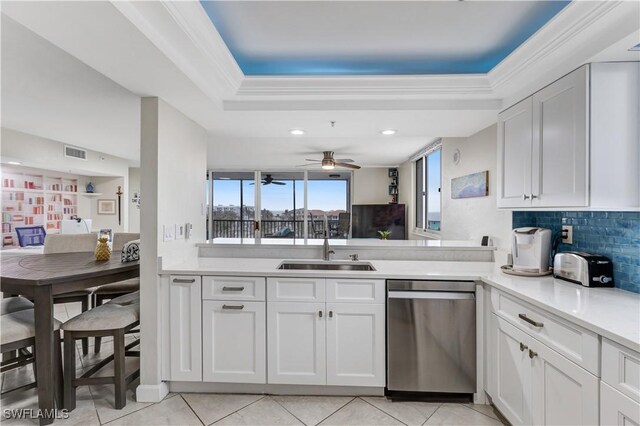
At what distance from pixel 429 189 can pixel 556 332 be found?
12.0 ft

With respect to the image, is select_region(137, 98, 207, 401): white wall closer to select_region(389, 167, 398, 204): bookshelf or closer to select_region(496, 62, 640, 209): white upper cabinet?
select_region(496, 62, 640, 209): white upper cabinet

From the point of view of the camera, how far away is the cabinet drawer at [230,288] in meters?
2.14

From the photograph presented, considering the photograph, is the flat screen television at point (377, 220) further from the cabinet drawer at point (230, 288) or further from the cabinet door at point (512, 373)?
the cabinet drawer at point (230, 288)

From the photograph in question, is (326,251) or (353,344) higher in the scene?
(326,251)

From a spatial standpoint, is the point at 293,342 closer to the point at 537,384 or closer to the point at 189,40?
the point at 537,384

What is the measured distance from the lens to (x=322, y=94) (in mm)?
2209

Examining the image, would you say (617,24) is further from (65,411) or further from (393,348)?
(65,411)

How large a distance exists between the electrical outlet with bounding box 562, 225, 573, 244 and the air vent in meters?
6.26

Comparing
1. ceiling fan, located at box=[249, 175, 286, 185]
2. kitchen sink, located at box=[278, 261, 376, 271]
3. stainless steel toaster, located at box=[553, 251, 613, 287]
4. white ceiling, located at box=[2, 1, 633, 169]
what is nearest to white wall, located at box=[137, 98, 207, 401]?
white ceiling, located at box=[2, 1, 633, 169]

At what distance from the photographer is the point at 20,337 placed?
5.96ft

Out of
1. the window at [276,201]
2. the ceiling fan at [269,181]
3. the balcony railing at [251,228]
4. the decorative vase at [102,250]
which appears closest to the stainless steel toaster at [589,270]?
the decorative vase at [102,250]

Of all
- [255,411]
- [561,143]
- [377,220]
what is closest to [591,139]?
[561,143]

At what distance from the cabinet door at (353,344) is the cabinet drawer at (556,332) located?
0.80 metres

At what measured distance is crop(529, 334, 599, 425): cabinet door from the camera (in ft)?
4.01
